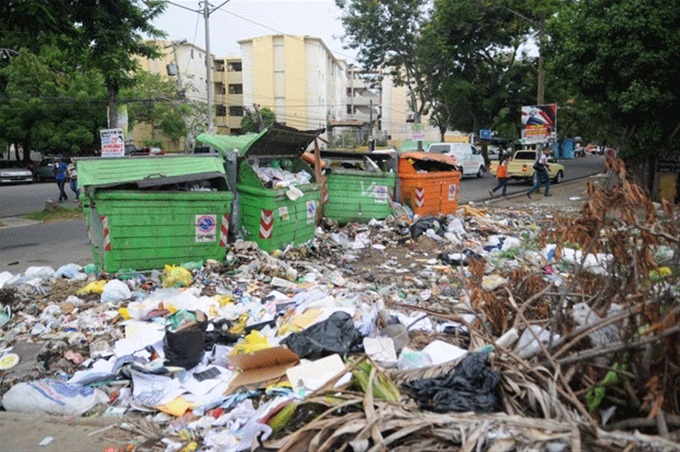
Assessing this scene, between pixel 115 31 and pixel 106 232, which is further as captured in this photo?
pixel 115 31

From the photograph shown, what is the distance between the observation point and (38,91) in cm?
2802

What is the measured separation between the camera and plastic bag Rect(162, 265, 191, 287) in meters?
5.45

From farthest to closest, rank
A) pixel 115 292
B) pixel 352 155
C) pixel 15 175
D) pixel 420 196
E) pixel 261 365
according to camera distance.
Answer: pixel 15 175, pixel 420 196, pixel 352 155, pixel 115 292, pixel 261 365

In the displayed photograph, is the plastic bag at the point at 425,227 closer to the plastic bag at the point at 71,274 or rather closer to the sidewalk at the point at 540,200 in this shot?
the plastic bag at the point at 71,274

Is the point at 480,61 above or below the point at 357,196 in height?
above

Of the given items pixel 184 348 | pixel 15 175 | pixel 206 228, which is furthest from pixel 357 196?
pixel 15 175

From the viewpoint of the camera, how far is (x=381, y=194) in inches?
395

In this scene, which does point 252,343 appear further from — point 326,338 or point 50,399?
point 50,399

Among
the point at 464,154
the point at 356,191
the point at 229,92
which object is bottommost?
the point at 356,191

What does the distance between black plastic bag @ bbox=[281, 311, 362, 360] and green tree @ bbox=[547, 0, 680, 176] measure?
38.1ft

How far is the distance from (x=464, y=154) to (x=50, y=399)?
23379 millimetres

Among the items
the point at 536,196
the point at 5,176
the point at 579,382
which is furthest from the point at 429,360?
the point at 5,176

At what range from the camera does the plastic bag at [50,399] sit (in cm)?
338

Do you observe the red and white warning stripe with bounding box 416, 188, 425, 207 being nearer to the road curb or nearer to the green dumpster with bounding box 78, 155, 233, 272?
the green dumpster with bounding box 78, 155, 233, 272
